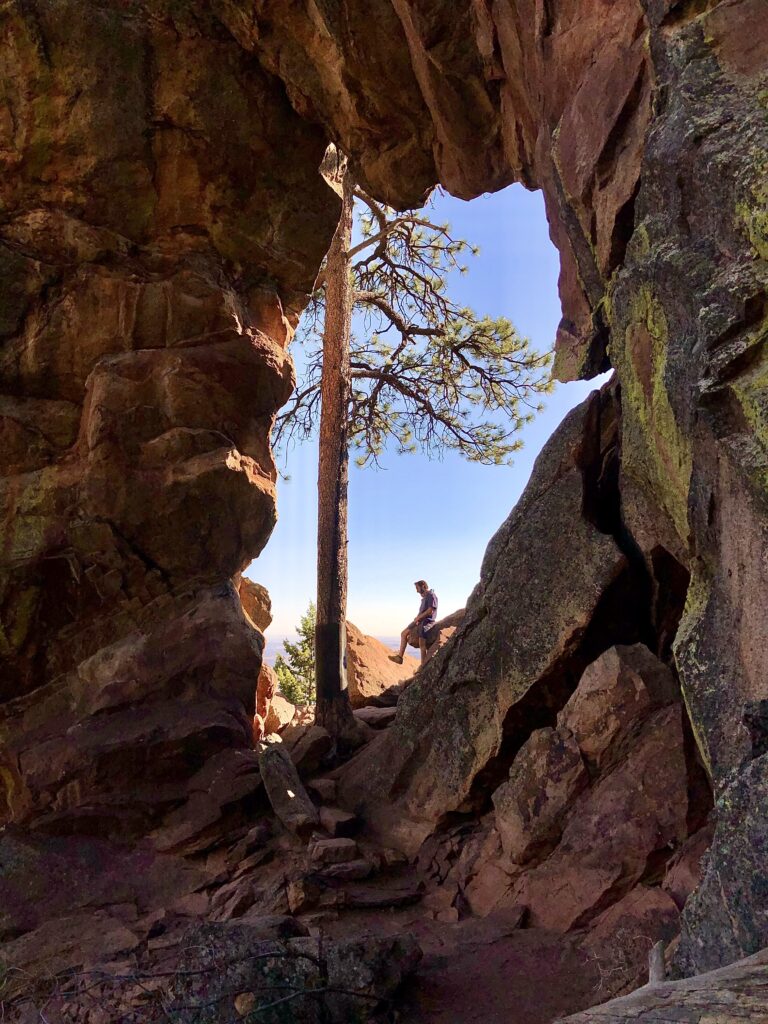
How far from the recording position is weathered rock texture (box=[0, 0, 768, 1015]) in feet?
21.2

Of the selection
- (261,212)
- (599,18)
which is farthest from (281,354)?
(599,18)

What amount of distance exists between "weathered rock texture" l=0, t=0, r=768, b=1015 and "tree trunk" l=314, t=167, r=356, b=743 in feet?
4.10

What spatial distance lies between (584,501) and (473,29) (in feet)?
19.7

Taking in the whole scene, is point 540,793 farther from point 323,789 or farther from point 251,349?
point 251,349

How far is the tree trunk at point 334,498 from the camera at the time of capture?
11.1m

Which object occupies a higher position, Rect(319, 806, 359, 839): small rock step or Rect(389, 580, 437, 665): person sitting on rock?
Rect(389, 580, 437, 665): person sitting on rock

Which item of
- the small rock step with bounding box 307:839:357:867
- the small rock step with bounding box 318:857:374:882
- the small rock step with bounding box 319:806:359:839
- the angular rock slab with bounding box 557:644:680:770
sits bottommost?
the small rock step with bounding box 318:857:374:882

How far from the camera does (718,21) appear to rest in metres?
4.96

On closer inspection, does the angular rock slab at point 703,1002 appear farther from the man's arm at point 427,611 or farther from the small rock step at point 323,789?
the man's arm at point 427,611

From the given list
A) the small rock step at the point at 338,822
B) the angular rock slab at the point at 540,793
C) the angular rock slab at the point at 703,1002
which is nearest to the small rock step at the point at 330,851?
the small rock step at the point at 338,822

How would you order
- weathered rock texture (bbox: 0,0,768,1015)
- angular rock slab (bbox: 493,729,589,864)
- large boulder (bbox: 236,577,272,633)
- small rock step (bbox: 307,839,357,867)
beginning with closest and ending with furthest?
weathered rock texture (bbox: 0,0,768,1015), angular rock slab (bbox: 493,729,589,864), small rock step (bbox: 307,839,357,867), large boulder (bbox: 236,577,272,633)

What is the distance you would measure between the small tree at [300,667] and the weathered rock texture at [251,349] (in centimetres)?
1058

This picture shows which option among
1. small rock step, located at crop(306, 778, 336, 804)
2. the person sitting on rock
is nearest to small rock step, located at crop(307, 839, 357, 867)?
small rock step, located at crop(306, 778, 336, 804)

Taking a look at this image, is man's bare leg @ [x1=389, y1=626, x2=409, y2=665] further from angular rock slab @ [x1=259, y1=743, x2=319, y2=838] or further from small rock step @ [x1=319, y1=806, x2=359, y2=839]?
small rock step @ [x1=319, y1=806, x2=359, y2=839]
